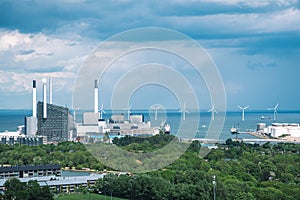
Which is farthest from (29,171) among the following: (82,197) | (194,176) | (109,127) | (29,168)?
(109,127)

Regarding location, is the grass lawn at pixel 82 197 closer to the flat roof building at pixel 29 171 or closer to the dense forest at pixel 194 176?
the dense forest at pixel 194 176

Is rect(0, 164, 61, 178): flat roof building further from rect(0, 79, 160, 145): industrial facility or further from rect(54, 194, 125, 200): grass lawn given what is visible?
rect(0, 79, 160, 145): industrial facility

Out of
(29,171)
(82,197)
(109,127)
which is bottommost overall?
(82,197)

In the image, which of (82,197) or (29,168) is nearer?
(82,197)

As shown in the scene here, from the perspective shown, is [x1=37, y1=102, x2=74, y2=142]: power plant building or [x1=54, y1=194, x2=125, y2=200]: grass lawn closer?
[x1=54, y1=194, x2=125, y2=200]: grass lawn

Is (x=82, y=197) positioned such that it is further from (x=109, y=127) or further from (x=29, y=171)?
(x=109, y=127)

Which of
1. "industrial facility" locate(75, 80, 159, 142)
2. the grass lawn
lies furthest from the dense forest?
"industrial facility" locate(75, 80, 159, 142)

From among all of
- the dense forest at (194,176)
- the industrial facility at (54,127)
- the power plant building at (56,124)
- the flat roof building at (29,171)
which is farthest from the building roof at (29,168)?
the power plant building at (56,124)

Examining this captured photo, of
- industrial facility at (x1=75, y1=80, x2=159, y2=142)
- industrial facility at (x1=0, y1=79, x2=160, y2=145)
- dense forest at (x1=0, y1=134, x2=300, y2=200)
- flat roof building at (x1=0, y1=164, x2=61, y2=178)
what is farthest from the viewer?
industrial facility at (x1=75, y1=80, x2=159, y2=142)
